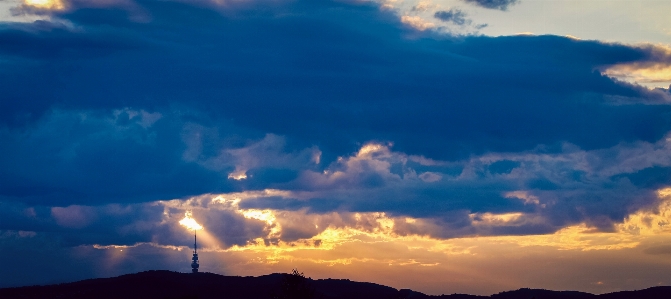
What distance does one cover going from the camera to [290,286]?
143250 millimetres

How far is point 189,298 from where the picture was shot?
544ft

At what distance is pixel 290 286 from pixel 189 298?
31.9 metres

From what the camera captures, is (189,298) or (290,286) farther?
(189,298)
